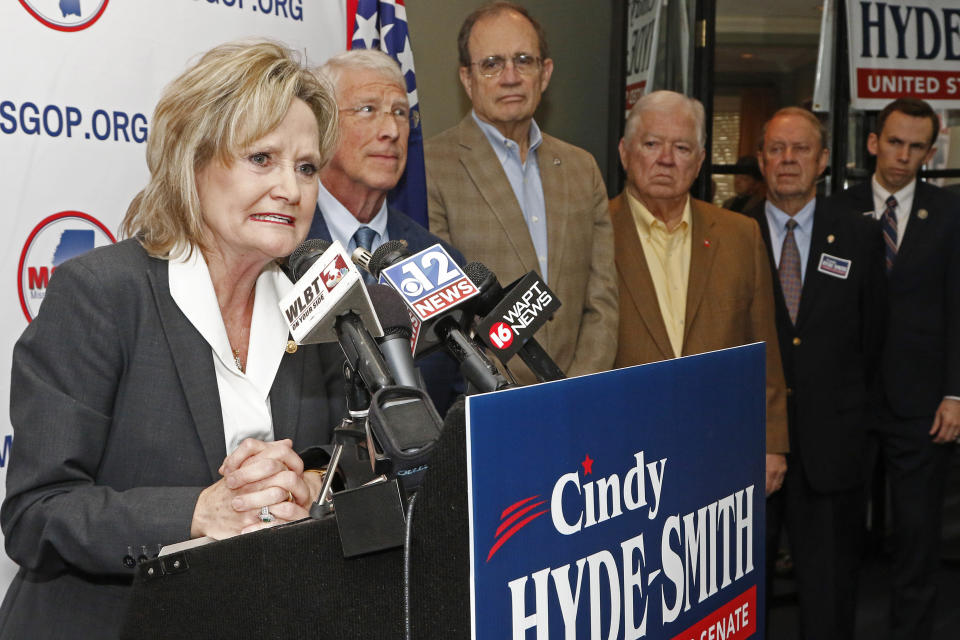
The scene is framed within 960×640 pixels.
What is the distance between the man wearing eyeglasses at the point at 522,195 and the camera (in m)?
2.67

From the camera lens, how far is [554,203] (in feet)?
9.14

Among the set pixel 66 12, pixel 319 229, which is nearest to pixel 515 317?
pixel 319 229

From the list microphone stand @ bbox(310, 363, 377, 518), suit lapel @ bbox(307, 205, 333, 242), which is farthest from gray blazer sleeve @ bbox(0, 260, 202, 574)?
suit lapel @ bbox(307, 205, 333, 242)

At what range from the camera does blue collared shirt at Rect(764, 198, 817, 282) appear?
3.36 metres

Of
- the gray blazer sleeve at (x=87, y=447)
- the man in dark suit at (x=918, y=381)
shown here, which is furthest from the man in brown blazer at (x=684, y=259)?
the gray blazer sleeve at (x=87, y=447)

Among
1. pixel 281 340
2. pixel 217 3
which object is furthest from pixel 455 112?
pixel 281 340

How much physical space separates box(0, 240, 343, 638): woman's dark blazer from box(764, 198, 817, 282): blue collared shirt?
2.36m

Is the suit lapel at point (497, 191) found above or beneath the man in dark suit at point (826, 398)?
above

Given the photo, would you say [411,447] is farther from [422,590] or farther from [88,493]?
[88,493]

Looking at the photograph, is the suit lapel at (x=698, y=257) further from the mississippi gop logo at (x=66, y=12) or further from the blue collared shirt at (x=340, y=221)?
the mississippi gop logo at (x=66, y=12)

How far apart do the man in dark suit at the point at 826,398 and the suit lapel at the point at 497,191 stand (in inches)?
43.5

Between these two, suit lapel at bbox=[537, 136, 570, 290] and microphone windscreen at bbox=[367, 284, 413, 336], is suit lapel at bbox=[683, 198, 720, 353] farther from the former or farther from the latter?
microphone windscreen at bbox=[367, 284, 413, 336]

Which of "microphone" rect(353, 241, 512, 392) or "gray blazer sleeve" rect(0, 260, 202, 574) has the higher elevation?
"microphone" rect(353, 241, 512, 392)

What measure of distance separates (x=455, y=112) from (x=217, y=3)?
2006mm
